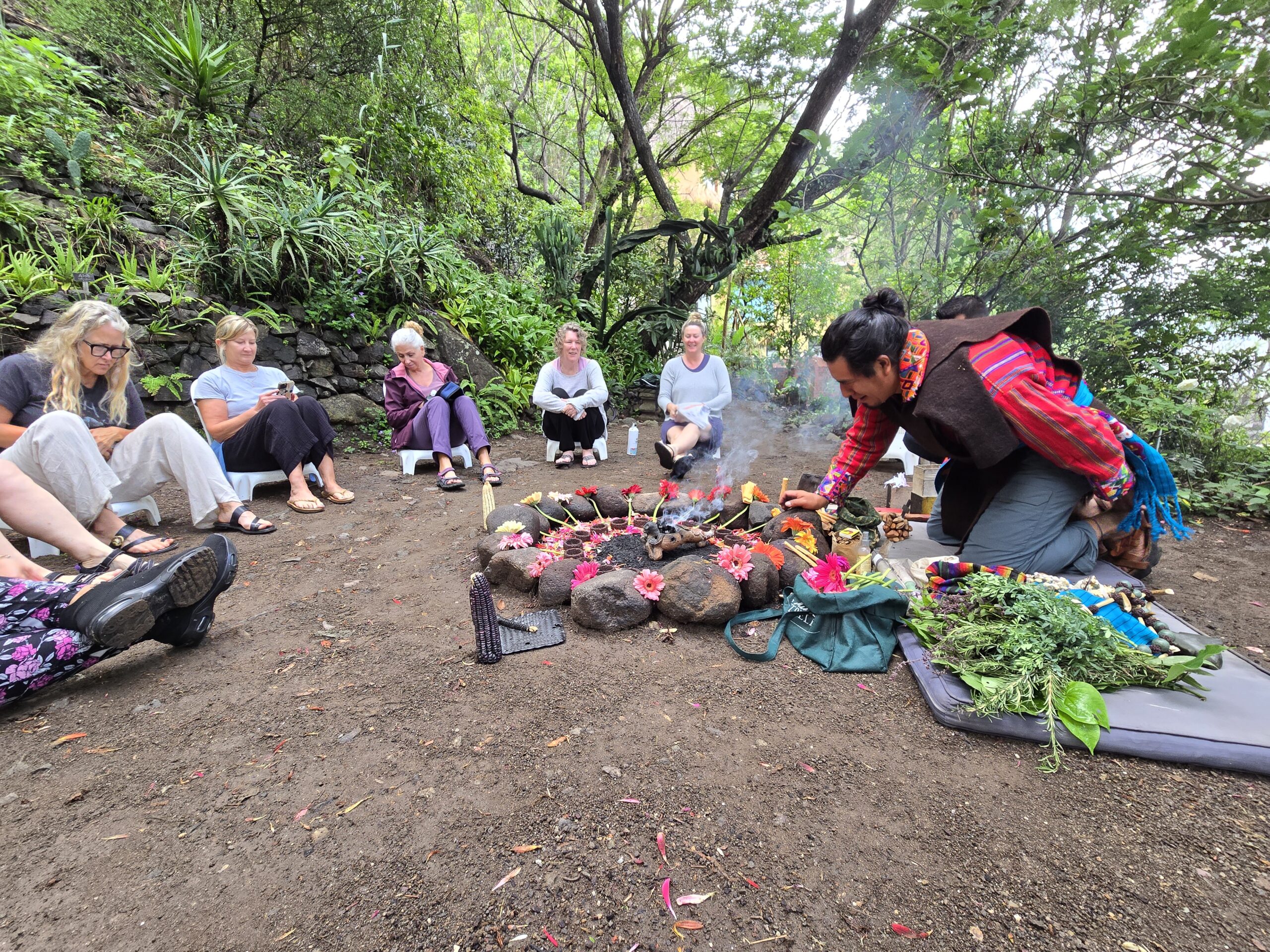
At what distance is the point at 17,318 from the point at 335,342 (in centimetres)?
221

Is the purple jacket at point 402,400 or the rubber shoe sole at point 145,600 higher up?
the purple jacket at point 402,400

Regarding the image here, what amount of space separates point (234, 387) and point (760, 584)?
3753mm

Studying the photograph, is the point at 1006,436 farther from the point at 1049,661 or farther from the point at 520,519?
the point at 520,519

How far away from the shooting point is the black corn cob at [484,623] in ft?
7.01

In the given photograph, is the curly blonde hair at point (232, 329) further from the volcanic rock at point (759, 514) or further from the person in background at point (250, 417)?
the volcanic rock at point (759, 514)

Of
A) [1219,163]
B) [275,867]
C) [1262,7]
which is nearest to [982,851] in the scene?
[275,867]

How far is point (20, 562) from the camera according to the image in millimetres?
2041

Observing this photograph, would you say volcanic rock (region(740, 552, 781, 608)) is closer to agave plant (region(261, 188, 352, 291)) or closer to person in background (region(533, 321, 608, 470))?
person in background (region(533, 321, 608, 470))

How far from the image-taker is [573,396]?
530 centimetres

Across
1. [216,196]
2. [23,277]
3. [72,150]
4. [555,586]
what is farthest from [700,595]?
[72,150]

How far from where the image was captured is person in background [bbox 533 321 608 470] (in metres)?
5.14

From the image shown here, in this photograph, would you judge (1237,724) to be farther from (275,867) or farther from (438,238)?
(438,238)

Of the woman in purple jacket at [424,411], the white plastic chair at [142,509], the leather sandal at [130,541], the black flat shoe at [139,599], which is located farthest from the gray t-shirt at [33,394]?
the woman in purple jacket at [424,411]

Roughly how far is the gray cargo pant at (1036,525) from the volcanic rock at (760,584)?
90 centimetres
